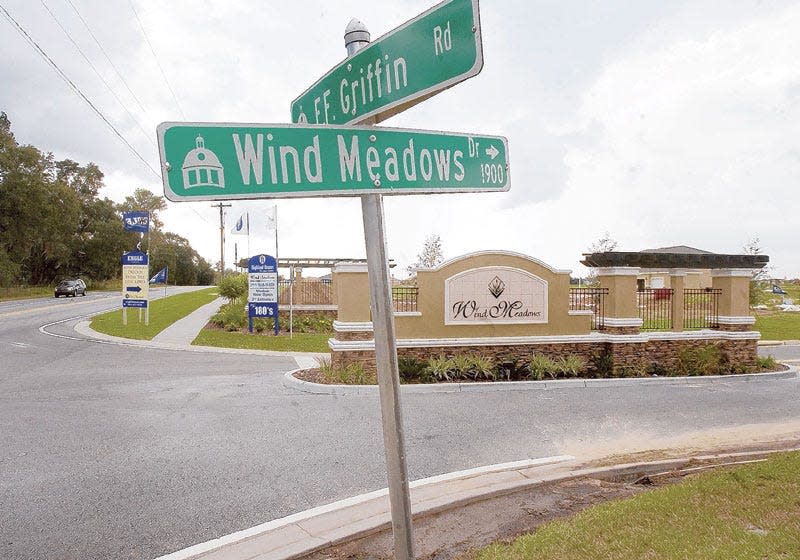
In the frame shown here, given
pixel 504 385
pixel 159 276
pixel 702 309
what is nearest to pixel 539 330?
pixel 504 385

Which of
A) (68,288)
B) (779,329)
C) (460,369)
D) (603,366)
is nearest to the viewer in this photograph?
(460,369)

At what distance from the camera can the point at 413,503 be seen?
484 centimetres

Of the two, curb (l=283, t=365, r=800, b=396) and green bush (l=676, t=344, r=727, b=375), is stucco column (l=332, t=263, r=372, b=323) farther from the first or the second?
green bush (l=676, t=344, r=727, b=375)

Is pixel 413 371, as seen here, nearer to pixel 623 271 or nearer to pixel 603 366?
pixel 603 366

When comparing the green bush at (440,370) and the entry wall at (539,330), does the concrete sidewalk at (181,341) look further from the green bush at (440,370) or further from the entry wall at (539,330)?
the green bush at (440,370)

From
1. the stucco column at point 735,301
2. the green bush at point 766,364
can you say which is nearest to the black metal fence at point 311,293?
the stucco column at point 735,301

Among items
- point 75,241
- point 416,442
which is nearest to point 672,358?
point 416,442

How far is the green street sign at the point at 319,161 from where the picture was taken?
2344mm

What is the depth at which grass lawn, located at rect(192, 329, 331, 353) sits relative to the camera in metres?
16.9

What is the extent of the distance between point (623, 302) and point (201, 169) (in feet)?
38.6

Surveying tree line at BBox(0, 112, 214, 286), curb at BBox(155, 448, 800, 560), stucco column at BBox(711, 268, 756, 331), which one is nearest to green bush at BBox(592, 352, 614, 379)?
stucco column at BBox(711, 268, 756, 331)

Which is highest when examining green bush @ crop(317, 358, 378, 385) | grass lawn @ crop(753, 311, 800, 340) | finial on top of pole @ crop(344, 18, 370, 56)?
finial on top of pole @ crop(344, 18, 370, 56)

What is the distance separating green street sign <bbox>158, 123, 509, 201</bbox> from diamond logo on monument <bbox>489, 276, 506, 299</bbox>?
32.1 ft

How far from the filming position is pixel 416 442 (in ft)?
22.6
